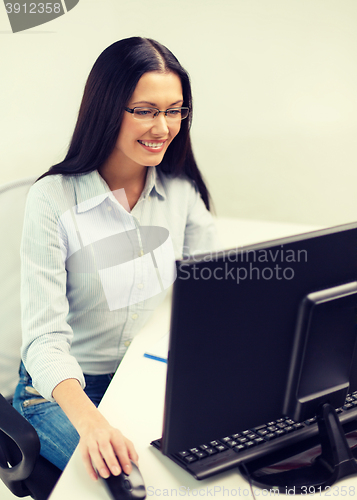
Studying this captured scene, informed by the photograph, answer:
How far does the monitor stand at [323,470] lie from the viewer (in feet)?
2.19

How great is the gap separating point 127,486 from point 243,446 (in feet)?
0.63

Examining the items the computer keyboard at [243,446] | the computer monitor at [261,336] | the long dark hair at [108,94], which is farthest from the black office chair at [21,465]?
the long dark hair at [108,94]

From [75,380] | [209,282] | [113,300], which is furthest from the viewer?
[113,300]

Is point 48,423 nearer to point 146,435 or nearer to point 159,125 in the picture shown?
point 146,435

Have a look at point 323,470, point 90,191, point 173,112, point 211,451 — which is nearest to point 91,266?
point 90,191

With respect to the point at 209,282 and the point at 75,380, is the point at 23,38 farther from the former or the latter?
the point at 209,282

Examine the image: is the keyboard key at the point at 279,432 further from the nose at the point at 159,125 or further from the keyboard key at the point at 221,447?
the nose at the point at 159,125

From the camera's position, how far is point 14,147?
183 cm

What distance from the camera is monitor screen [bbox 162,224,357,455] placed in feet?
1.77

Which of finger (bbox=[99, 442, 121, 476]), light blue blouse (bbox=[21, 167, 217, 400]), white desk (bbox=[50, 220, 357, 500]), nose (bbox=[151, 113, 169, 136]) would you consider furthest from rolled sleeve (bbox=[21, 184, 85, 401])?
nose (bbox=[151, 113, 169, 136])

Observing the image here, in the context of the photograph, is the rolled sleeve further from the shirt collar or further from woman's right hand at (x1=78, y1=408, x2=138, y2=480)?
woman's right hand at (x1=78, y1=408, x2=138, y2=480)

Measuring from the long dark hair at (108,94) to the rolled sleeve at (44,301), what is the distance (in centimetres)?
15

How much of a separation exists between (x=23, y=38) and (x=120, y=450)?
165 centimetres

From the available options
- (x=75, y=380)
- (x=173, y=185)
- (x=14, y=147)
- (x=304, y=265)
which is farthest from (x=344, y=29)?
(x=75, y=380)
